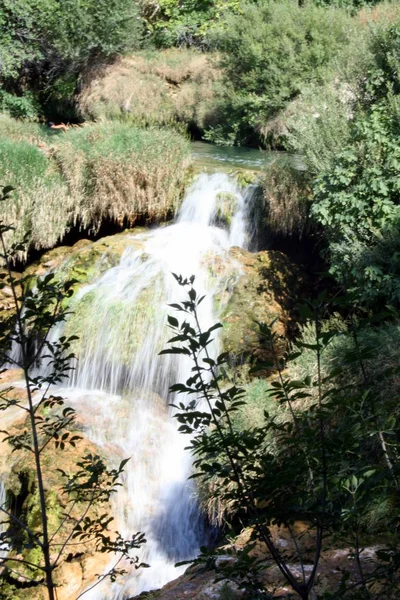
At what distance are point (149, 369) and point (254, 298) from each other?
4.93ft

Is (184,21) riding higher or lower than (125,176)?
higher

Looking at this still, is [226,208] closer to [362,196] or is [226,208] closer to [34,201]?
[34,201]

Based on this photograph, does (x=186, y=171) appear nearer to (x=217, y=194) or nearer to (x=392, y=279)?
(x=217, y=194)

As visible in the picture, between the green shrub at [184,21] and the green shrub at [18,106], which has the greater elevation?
the green shrub at [184,21]

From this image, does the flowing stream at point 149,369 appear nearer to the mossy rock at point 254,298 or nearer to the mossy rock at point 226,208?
the mossy rock at point 226,208

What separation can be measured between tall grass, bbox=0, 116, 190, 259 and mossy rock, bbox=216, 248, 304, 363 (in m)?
2.29

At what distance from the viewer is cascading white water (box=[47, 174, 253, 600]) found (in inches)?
269

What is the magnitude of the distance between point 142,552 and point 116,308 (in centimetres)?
327

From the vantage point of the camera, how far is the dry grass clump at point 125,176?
10836 millimetres

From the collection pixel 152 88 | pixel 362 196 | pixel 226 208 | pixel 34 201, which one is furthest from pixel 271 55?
pixel 362 196

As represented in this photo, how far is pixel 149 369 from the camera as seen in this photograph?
8.39 metres

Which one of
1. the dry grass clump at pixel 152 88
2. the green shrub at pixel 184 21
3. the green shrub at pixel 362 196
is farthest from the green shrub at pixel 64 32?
the green shrub at pixel 362 196

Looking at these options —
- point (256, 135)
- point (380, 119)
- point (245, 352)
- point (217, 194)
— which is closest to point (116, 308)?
point (245, 352)

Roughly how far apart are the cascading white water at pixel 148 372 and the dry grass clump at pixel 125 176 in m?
0.41
